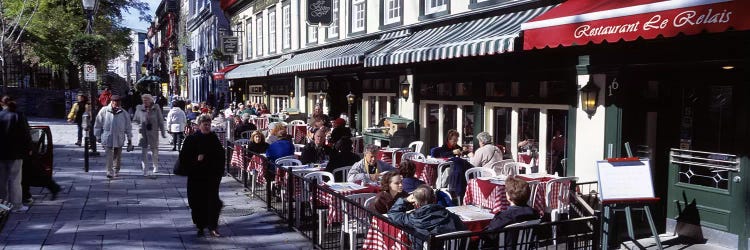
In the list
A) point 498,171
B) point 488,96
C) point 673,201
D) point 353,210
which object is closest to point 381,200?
point 353,210

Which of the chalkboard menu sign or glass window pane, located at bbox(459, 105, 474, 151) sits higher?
the chalkboard menu sign

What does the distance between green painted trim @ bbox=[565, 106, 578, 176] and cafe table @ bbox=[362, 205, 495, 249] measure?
312cm

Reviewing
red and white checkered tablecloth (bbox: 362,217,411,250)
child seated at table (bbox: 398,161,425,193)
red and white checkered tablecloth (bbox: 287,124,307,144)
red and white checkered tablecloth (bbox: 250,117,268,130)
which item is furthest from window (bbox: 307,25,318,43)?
red and white checkered tablecloth (bbox: 362,217,411,250)

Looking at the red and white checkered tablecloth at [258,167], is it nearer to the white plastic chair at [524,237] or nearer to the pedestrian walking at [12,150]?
the pedestrian walking at [12,150]

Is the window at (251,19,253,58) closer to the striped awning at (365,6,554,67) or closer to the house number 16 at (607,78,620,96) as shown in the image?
the striped awning at (365,6,554,67)

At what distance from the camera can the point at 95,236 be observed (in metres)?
7.68

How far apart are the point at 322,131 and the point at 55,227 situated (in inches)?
165

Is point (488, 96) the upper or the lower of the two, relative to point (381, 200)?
upper

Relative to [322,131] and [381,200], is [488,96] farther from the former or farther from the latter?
[381,200]

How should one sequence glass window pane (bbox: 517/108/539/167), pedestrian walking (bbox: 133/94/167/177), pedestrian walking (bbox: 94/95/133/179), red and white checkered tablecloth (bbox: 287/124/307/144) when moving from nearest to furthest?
glass window pane (bbox: 517/108/539/167)
pedestrian walking (bbox: 94/95/133/179)
pedestrian walking (bbox: 133/94/167/177)
red and white checkered tablecloth (bbox: 287/124/307/144)

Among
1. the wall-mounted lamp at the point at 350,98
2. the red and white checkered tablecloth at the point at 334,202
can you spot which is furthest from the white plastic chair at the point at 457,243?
the wall-mounted lamp at the point at 350,98

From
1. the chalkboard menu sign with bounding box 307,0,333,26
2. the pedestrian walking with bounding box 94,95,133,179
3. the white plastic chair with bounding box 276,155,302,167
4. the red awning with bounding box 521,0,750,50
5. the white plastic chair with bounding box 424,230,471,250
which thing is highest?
the chalkboard menu sign with bounding box 307,0,333,26

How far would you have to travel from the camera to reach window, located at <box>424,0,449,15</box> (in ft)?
43.1

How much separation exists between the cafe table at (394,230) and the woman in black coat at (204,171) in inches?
102
